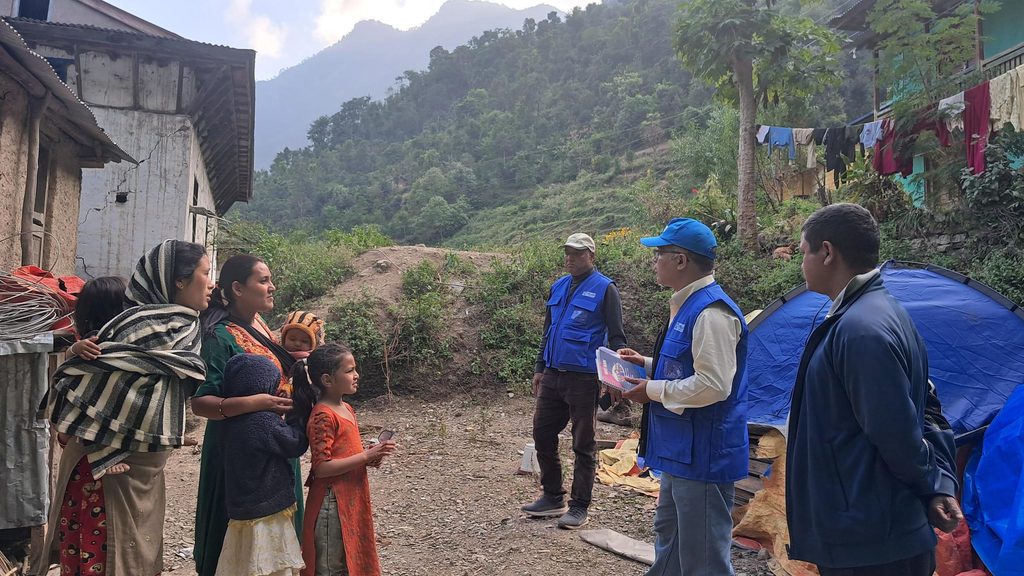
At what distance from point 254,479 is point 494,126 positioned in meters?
42.9

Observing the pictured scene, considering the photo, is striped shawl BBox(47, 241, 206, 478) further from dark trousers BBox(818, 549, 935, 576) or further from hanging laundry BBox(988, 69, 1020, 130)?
hanging laundry BBox(988, 69, 1020, 130)

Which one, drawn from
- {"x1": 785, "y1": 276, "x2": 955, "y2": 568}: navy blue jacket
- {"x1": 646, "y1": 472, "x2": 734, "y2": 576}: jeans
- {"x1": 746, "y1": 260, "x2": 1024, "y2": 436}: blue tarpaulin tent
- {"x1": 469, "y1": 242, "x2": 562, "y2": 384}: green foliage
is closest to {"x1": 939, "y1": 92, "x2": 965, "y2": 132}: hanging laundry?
{"x1": 469, "y1": 242, "x2": 562, "y2": 384}: green foliage

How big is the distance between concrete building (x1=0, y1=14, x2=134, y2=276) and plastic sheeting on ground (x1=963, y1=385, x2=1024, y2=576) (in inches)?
216

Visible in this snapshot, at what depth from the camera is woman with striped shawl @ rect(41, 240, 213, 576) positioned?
229 cm

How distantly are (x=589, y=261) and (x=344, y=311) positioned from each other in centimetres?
608

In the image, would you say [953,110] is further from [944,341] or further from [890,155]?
[944,341]

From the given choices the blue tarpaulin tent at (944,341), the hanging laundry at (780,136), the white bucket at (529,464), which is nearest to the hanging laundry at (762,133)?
the hanging laundry at (780,136)

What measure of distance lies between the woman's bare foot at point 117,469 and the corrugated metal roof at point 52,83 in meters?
2.55

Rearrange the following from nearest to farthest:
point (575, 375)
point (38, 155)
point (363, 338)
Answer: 1. point (575, 375)
2. point (38, 155)
3. point (363, 338)

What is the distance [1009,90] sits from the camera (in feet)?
27.9

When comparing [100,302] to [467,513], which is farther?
[467,513]

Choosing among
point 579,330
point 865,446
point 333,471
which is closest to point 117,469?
point 333,471

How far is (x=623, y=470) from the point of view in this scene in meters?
5.48

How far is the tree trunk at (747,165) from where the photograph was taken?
36.7 ft
